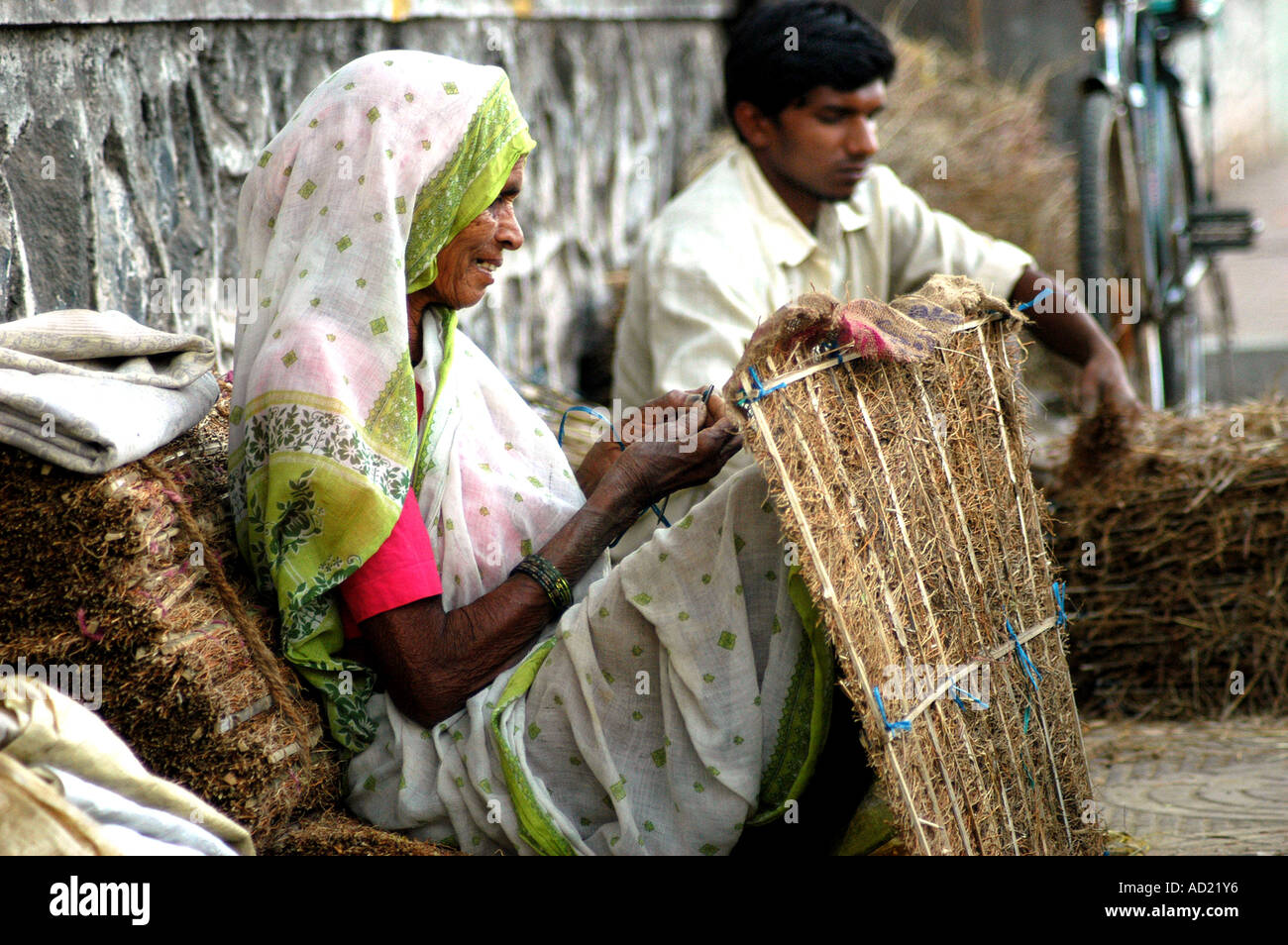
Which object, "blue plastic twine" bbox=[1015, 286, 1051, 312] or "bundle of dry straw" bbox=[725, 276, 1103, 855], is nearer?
"bundle of dry straw" bbox=[725, 276, 1103, 855]

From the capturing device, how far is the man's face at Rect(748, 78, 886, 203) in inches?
145

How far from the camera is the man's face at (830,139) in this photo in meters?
3.68

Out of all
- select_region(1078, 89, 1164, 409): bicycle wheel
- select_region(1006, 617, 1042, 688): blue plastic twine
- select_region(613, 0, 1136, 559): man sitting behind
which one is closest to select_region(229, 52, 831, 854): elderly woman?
select_region(1006, 617, 1042, 688): blue plastic twine

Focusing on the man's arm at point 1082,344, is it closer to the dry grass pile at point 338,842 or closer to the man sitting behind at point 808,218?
the man sitting behind at point 808,218

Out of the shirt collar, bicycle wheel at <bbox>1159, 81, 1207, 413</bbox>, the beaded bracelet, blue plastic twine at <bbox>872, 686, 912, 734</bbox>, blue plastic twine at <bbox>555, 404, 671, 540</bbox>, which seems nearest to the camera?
blue plastic twine at <bbox>872, 686, 912, 734</bbox>

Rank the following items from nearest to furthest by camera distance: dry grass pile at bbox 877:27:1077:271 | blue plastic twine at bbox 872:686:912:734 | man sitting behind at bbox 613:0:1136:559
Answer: blue plastic twine at bbox 872:686:912:734
man sitting behind at bbox 613:0:1136:559
dry grass pile at bbox 877:27:1077:271

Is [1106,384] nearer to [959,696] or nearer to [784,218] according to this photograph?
[784,218]

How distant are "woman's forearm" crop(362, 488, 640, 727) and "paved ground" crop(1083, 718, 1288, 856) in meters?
1.06

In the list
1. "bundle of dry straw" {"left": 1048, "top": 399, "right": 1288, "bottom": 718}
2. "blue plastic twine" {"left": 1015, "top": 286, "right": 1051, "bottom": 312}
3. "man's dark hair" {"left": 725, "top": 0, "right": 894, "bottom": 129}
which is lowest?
"bundle of dry straw" {"left": 1048, "top": 399, "right": 1288, "bottom": 718}

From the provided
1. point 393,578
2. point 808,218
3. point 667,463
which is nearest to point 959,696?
point 667,463

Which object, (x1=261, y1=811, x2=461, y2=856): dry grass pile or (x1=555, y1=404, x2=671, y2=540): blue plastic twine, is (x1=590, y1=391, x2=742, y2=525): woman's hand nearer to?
(x1=555, y1=404, x2=671, y2=540): blue plastic twine

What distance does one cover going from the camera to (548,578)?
2072 mm

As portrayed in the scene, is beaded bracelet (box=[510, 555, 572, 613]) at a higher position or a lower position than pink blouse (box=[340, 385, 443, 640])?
lower

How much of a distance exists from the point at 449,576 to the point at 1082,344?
6.53 ft
